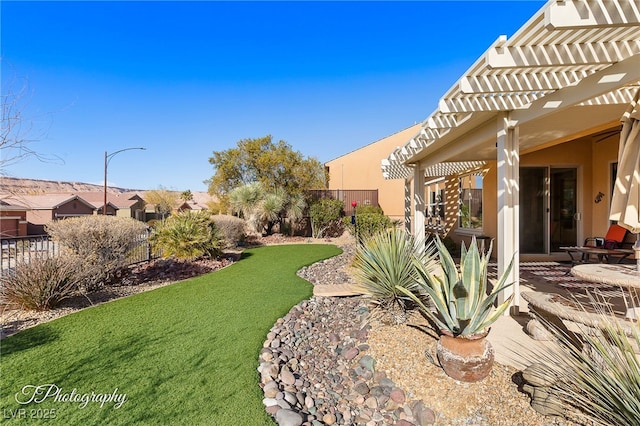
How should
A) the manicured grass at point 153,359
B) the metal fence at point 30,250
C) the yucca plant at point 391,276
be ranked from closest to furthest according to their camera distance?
the manicured grass at point 153,359 → the yucca plant at point 391,276 → the metal fence at point 30,250

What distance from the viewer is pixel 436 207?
13469mm

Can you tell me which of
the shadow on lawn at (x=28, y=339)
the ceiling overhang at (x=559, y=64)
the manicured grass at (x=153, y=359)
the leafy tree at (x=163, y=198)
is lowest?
the manicured grass at (x=153, y=359)

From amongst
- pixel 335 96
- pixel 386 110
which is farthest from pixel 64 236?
pixel 386 110

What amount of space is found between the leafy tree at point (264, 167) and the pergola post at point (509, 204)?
14583 millimetres

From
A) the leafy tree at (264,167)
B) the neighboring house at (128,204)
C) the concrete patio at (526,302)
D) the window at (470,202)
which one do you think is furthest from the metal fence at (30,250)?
the neighboring house at (128,204)

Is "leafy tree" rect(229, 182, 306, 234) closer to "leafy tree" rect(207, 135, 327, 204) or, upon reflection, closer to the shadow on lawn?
"leafy tree" rect(207, 135, 327, 204)

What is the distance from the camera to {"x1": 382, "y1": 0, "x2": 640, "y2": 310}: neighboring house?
9.97 feet

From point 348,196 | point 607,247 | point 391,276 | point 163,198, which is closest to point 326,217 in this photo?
point 348,196

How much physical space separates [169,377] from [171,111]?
636 inches

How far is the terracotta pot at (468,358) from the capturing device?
3068 millimetres

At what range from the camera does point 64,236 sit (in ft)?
21.6

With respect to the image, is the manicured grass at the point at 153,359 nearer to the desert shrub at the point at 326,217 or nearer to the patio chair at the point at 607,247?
the patio chair at the point at 607,247

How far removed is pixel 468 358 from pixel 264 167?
58.2 feet

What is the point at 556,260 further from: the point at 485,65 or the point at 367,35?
the point at 367,35
